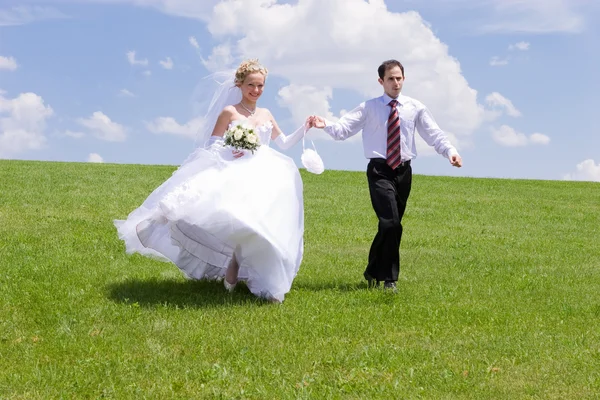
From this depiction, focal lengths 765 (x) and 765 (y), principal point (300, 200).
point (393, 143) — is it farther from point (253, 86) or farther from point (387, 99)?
point (253, 86)

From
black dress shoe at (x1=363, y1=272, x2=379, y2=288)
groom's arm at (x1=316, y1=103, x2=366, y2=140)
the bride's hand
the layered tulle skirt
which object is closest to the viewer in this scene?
the layered tulle skirt

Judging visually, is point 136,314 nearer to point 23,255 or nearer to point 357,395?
point 357,395

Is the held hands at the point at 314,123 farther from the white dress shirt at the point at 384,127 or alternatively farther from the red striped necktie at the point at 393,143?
the red striped necktie at the point at 393,143

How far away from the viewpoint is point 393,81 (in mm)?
11609

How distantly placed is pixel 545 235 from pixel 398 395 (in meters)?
15.6

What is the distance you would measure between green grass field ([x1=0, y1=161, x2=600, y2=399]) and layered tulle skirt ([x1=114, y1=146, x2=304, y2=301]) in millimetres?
570

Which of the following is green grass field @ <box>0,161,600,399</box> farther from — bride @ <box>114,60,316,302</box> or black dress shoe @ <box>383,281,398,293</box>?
bride @ <box>114,60,316,302</box>

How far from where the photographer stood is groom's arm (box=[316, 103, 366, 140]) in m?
11.9

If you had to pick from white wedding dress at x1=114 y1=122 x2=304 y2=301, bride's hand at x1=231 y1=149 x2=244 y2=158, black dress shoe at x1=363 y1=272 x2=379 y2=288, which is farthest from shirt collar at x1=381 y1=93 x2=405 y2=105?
black dress shoe at x1=363 y1=272 x2=379 y2=288

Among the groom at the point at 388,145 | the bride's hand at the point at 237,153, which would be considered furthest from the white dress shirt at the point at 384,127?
the bride's hand at the point at 237,153

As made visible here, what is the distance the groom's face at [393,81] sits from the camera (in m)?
11.6

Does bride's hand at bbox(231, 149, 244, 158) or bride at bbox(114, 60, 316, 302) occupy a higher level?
bride's hand at bbox(231, 149, 244, 158)

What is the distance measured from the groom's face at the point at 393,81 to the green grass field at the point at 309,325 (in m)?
3.07

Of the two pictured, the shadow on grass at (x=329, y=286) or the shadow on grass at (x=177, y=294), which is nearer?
the shadow on grass at (x=177, y=294)
